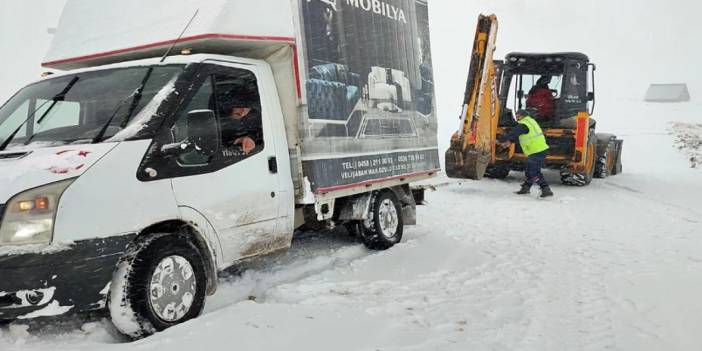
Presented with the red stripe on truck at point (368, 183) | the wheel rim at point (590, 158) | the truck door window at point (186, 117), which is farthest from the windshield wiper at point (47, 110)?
the wheel rim at point (590, 158)

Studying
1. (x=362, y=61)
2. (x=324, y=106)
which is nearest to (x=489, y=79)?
(x=362, y=61)

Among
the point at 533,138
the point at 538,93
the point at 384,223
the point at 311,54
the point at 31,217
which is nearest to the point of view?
the point at 31,217

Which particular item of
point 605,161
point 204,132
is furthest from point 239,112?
point 605,161

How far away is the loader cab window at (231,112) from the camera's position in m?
4.07

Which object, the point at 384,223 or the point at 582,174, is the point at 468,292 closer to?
the point at 384,223

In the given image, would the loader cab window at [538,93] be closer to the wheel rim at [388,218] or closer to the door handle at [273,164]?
the wheel rim at [388,218]

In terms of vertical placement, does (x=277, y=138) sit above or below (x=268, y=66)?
below

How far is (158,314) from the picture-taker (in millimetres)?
3545

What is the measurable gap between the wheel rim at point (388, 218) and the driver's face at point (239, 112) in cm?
241

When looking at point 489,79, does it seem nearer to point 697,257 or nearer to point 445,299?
point 697,257

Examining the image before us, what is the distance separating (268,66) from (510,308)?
2.93 meters

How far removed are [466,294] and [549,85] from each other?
32.4 feet

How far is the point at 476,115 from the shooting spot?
1065 centimetres

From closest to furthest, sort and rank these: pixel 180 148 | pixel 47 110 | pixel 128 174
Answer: pixel 128 174 → pixel 180 148 → pixel 47 110
